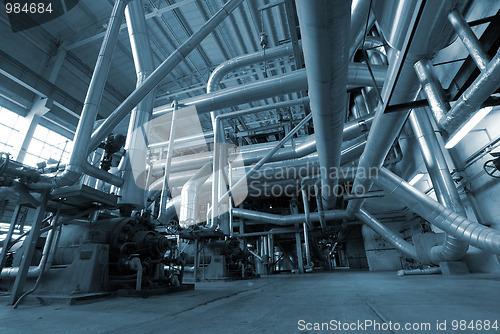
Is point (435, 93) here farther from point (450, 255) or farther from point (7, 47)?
point (7, 47)

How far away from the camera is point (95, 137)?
3561mm

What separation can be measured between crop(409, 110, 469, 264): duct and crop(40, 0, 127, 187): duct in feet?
20.7

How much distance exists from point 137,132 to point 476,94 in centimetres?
461

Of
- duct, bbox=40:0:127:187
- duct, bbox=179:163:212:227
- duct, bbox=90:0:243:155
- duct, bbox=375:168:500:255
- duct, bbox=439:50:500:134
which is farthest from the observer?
duct, bbox=179:163:212:227

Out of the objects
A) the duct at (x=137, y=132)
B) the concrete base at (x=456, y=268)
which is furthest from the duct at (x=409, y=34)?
the concrete base at (x=456, y=268)

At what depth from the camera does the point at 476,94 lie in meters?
1.96

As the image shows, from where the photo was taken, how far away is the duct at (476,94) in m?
1.83

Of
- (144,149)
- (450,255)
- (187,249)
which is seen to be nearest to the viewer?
(144,149)

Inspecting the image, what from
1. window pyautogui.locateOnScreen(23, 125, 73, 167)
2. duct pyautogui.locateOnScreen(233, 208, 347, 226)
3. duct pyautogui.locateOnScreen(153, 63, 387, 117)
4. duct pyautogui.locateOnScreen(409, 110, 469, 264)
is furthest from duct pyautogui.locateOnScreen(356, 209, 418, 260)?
window pyautogui.locateOnScreen(23, 125, 73, 167)

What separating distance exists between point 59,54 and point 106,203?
8624 millimetres

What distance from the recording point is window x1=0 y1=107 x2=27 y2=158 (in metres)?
8.98

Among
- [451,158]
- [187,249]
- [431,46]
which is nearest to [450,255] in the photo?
[451,158]

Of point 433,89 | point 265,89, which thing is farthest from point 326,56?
point 265,89

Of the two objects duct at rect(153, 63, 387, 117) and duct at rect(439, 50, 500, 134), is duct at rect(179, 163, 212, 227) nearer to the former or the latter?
duct at rect(153, 63, 387, 117)
